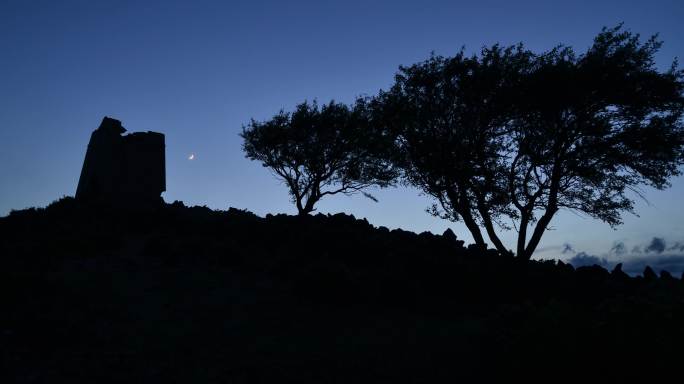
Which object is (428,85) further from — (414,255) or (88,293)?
(88,293)

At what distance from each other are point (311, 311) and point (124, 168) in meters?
18.7

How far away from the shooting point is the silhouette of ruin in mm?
24578

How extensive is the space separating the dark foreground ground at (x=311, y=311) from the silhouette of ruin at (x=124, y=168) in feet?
16.0

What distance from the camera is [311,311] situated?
11031mm

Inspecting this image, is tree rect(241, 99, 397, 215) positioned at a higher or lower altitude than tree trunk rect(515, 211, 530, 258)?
higher

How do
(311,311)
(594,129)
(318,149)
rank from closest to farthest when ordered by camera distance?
(311,311) → (594,129) → (318,149)

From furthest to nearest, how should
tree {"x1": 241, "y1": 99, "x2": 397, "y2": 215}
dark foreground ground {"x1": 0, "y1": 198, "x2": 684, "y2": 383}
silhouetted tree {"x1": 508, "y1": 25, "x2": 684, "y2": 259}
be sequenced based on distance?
tree {"x1": 241, "y1": 99, "x2": 397, "y2": 215}
silhouetted tree {"x1": 508, "y1": 25, "x2": 684, "y2": 259}
dark foreground ground {"x1": 0, "y1": 198, "x2": 684, "y2": 383}

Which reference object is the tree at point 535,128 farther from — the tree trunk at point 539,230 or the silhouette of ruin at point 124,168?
the silhouette of ruin at point 124,168

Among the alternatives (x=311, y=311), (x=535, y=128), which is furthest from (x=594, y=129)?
(x=311, y=311)

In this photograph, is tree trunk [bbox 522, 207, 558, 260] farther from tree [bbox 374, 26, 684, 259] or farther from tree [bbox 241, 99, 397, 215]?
tree [bbox 241, 99, 397, 215]

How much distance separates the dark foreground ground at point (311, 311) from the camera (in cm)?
694

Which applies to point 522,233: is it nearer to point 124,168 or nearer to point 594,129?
point 594,129

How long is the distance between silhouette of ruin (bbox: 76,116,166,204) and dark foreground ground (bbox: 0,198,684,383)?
4891 millimetres

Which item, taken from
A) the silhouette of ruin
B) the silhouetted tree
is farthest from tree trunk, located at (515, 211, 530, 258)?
the silhouette of ruin
